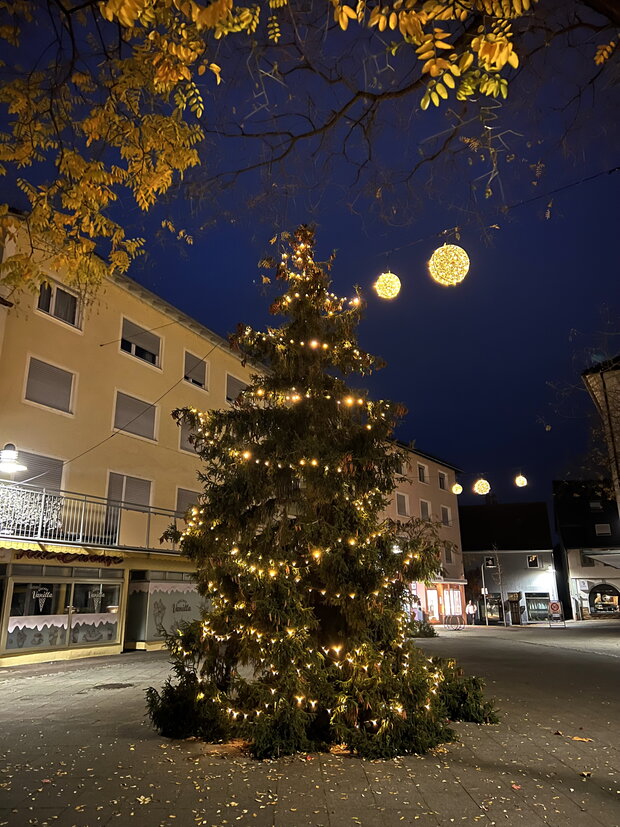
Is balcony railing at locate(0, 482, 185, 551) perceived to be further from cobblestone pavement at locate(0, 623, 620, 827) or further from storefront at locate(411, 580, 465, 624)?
storefront at locate(411, 580, 465, 624)

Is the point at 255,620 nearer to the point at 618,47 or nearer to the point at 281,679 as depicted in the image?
the point at 281,679

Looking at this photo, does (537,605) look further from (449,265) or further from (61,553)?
(449,265)

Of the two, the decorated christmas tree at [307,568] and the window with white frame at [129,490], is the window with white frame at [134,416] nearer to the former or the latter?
the window with white frame at [129,490]

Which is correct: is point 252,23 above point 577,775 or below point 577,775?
above

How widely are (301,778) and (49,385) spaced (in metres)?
13.8

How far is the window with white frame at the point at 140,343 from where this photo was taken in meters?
19.7

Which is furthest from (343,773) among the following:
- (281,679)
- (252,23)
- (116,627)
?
(116,627)

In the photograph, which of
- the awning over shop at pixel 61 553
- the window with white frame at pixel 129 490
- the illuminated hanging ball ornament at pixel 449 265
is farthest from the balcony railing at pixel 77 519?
the illuminated hanging ball ornament at pixel 449 265

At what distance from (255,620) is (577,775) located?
3562mm

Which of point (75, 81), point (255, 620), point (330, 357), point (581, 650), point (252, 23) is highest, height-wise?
point (75, 81)

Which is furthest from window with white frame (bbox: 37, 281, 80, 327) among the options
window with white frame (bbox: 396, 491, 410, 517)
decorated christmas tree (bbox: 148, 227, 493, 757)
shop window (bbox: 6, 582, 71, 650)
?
window with white frame (bbox: 396, 491, 410, 517)

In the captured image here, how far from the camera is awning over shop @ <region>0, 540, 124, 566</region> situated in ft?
47.1

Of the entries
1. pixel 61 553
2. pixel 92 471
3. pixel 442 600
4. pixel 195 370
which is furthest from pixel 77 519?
pixel 442 600

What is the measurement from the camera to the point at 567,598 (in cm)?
4891
